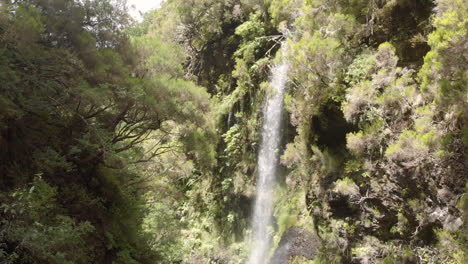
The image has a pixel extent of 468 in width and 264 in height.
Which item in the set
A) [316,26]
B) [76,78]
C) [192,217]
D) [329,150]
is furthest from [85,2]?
[192,217]

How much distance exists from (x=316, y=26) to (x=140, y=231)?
6.68 metres

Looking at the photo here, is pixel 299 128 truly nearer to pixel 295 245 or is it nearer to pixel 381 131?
pixel 381 131

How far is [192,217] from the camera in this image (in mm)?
14359

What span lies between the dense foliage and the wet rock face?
0.74 feet

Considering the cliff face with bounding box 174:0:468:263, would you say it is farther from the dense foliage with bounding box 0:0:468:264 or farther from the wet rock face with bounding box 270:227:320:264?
the wet rock face with bounding box 270:227:320:264

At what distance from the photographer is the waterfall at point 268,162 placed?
1117cm

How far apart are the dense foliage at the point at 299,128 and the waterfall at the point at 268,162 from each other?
1195 millimetres

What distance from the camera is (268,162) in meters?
11.9

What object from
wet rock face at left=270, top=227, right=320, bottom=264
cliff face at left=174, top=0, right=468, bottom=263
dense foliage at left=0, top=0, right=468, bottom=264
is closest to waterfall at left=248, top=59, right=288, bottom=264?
dense foliage at left=0, top=0, right=468, bottom=264

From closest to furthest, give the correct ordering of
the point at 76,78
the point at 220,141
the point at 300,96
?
the point at 76,78
the point at 300,96
the point at 220,141

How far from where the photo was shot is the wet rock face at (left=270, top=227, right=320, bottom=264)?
8.36 m

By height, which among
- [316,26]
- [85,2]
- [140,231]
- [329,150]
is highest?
[316,26]

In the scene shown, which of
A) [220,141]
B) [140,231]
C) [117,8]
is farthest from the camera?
[220,141]

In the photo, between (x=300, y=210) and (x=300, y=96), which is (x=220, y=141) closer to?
(x=300, y=210)
